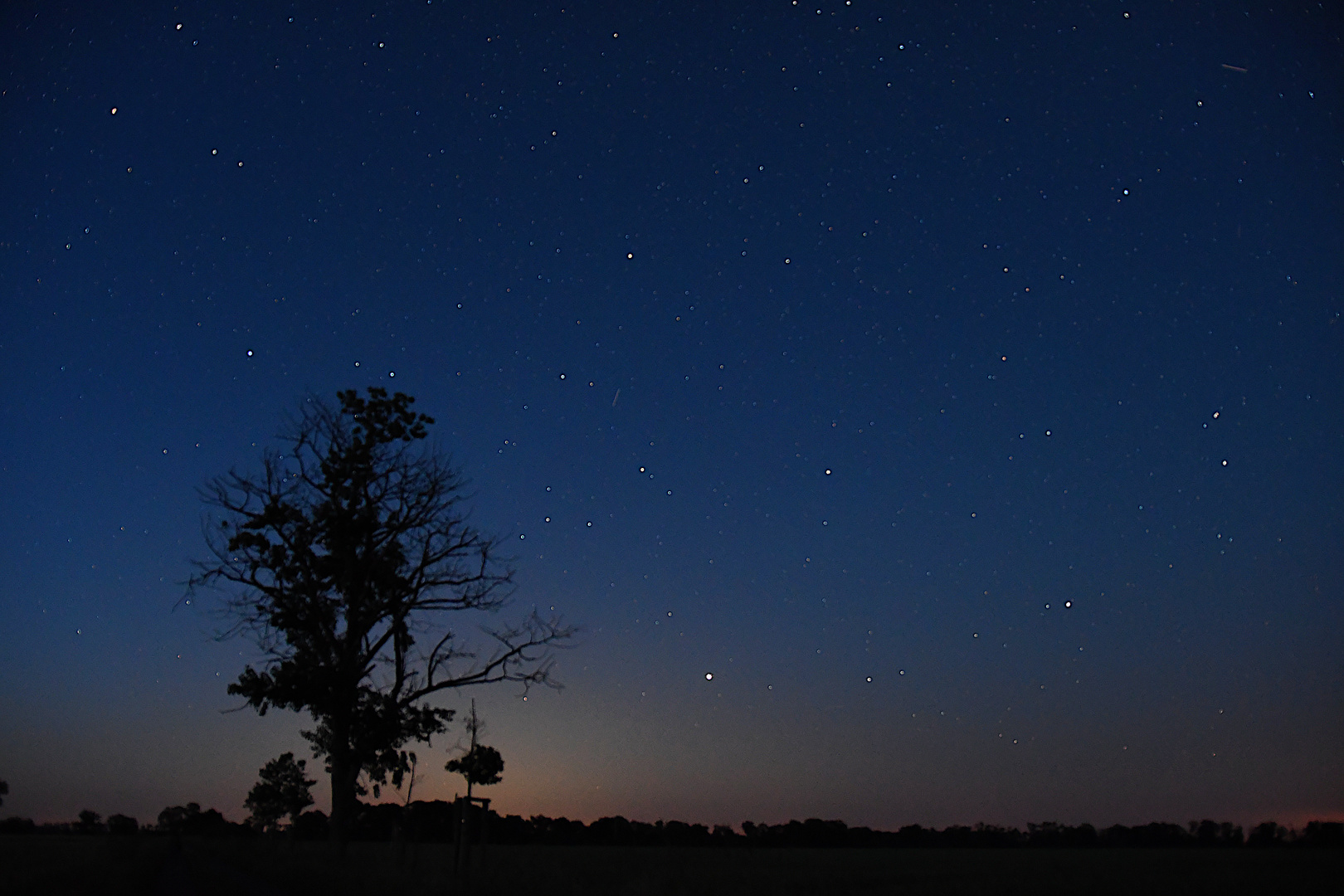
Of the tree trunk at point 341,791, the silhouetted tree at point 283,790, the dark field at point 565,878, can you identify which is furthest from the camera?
the silhouetted tree at point 283,790

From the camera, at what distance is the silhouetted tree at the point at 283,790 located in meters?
83.2

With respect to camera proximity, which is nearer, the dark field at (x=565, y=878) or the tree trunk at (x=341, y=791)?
the dark field at (x=565, y=878)

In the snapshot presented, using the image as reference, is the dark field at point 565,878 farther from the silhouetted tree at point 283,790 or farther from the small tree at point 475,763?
the silhouetted tree at point 283,790

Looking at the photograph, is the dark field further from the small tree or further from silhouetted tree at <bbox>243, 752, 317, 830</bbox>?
silhouetted tree at <bbox>243, 752, 317, 830</bbox>

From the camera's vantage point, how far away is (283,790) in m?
83.8

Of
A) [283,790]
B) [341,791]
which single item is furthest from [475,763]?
[283,790]

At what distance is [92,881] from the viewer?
17.3 m

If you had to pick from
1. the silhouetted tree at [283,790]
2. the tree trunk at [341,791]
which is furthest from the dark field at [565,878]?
the silhouetted tree at [283,790]

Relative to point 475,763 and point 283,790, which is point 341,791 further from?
point 283,790

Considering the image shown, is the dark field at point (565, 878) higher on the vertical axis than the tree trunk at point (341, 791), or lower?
lower

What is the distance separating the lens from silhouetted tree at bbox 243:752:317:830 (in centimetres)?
8319

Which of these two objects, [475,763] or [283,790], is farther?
[283,790]

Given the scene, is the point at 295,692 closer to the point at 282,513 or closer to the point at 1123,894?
the point at 282,513

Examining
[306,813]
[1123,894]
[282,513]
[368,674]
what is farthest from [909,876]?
[306,813]
